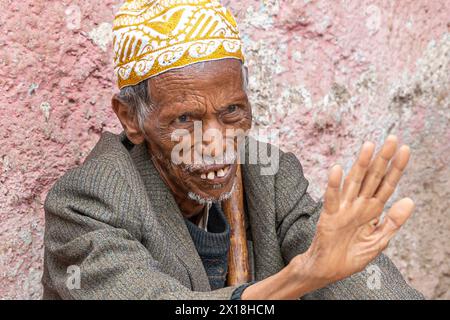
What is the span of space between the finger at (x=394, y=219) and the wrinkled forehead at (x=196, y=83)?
749mm

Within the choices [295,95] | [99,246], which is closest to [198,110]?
[99,246]

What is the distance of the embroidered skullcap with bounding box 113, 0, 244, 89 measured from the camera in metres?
2.63

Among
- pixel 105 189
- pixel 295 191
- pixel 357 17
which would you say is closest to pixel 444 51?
pixel 357 17

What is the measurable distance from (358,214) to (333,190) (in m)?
0.11

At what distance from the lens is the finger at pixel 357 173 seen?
1.97 metres

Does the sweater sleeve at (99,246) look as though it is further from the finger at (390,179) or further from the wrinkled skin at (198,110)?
the finger at (390,179)

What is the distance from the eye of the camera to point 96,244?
2436mm

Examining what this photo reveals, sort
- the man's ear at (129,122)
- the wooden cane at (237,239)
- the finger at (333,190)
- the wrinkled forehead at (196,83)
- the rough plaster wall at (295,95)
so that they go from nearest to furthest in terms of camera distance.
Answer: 1. the finger at (333,190)
2. the wrinkled forehead at (196,83)
3. the man's ear at (129,122)
4. the wooden cane at (237,239)
5. the rough plaster wall at (295,95)

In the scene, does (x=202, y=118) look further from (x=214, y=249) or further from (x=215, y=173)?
(x=214, y=249)

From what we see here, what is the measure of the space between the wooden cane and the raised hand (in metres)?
0.82

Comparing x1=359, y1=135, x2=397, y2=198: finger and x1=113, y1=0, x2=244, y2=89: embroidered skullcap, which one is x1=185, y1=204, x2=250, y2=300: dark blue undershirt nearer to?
x1=113, y1=0, x2=244, y2=89: embroidered skullcap

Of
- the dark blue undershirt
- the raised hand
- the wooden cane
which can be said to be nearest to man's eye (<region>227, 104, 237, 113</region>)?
the wooden cane

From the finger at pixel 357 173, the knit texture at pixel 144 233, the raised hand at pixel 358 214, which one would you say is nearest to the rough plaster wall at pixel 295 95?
the knit texture at pixel 144 233

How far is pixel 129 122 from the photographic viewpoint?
→ 2.82 metres
